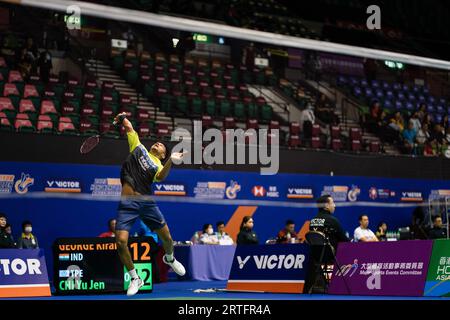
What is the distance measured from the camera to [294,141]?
23359 millimetres

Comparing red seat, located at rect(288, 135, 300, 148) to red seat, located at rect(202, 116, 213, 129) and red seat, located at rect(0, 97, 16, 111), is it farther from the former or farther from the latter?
red seat, located at rect(0, 97, 16, 111)

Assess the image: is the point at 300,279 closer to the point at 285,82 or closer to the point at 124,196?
the point at 124,196

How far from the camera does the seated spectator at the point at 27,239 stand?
1653cm

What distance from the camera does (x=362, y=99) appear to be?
29.6 metres

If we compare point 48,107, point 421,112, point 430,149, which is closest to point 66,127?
point 48,107

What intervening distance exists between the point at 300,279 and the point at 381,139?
565 inches

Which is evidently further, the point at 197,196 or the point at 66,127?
the point at 197,196

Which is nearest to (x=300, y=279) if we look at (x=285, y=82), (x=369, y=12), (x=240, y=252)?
(x=240, y=252)

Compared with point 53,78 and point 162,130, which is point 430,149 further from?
point 53,78

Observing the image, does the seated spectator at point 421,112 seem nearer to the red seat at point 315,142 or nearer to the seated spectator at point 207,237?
the red seat at point 315,142

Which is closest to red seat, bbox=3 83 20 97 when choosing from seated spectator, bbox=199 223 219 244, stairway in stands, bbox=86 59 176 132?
stairway in stands, bbox=86 59 176 132

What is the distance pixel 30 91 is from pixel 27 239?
5.71 metres

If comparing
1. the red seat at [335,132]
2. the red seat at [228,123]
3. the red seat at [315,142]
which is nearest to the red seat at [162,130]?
the red seat at [228,123]

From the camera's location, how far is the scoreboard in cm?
1270
